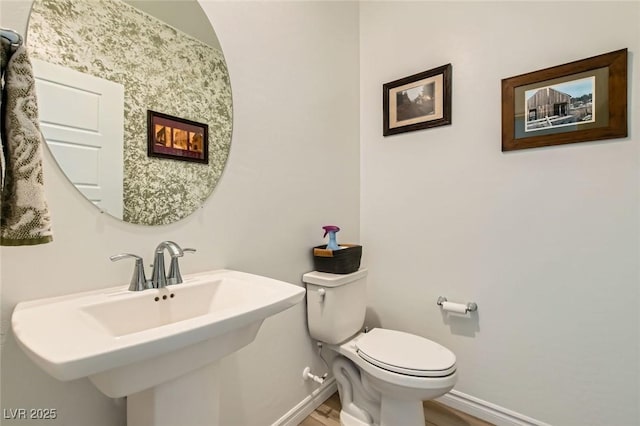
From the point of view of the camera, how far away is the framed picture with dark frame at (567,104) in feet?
3.82

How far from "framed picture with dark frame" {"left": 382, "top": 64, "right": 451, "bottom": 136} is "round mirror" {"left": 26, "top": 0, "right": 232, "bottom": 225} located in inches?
40.6

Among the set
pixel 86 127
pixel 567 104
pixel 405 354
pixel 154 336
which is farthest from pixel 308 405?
pixel 567 104

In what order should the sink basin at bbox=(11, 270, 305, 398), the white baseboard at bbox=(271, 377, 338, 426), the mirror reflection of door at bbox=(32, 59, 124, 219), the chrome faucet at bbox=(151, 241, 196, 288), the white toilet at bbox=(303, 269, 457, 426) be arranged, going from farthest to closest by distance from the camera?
the white baseboard at bbox=(271, 377, 338, 426), the white toilet at bbox=(303, 269, 457, 426), the chrome faucet at bbox=(151, 241, 196, 288), the mirror reflection of door at bbox=(32, 59, 124, 219), the sink basin at bbox=(11, 270, 305, 398)

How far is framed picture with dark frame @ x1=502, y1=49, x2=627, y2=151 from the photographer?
1.17 meters

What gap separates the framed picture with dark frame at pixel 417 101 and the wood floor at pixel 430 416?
5.10 feet

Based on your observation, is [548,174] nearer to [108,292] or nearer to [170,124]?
[170,124]

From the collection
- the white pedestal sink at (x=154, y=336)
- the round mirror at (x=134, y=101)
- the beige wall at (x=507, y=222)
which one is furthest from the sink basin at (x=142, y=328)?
the beige wall at (x=507, y=222)

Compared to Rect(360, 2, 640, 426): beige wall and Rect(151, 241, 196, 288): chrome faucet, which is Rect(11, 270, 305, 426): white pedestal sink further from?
Rect(360, 2, 640, 426): beige wall

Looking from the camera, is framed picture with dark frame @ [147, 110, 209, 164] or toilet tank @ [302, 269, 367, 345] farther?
toilet tank @ [302, 269, 367, 345]

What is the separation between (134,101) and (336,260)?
1036 mm

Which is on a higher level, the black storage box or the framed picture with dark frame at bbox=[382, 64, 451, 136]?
the framed picture with dark frame at bbox=[382, 64, 451, 136]

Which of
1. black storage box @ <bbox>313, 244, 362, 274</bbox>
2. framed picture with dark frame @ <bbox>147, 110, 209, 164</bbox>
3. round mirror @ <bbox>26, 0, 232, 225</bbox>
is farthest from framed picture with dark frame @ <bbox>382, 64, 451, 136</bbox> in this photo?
framed picture with dark frame @ <bbox>147, 110, 209, 164</bbox>

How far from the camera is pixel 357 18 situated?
1.90 m

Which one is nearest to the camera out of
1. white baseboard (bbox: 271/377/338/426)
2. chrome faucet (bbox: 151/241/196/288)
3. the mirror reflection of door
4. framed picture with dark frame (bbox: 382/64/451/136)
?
the mirror reflection of door
